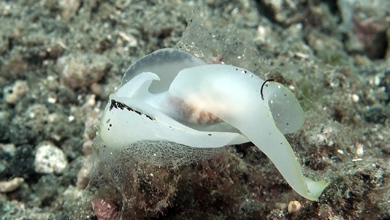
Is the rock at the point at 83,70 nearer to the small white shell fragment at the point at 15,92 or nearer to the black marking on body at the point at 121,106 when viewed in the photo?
the small white shell fragment at the point at 15,92

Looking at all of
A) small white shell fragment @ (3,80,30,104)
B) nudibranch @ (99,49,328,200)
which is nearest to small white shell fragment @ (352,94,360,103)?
nudibranch @ (99,49,328,200)

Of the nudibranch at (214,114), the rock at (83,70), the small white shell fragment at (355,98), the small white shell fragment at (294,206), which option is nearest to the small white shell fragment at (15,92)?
the rock at (83,70)

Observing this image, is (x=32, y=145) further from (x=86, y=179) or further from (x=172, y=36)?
(x=172, y=36)

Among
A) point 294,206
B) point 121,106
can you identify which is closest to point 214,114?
point 121,106

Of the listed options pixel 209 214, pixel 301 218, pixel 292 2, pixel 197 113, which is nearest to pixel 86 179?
pixel 209 214

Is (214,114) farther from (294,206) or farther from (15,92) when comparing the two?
(15,92)

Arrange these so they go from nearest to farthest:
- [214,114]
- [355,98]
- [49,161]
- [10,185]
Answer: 1. [214,114]
2. [10,185]
3. [49,161]
4. [355,98]
